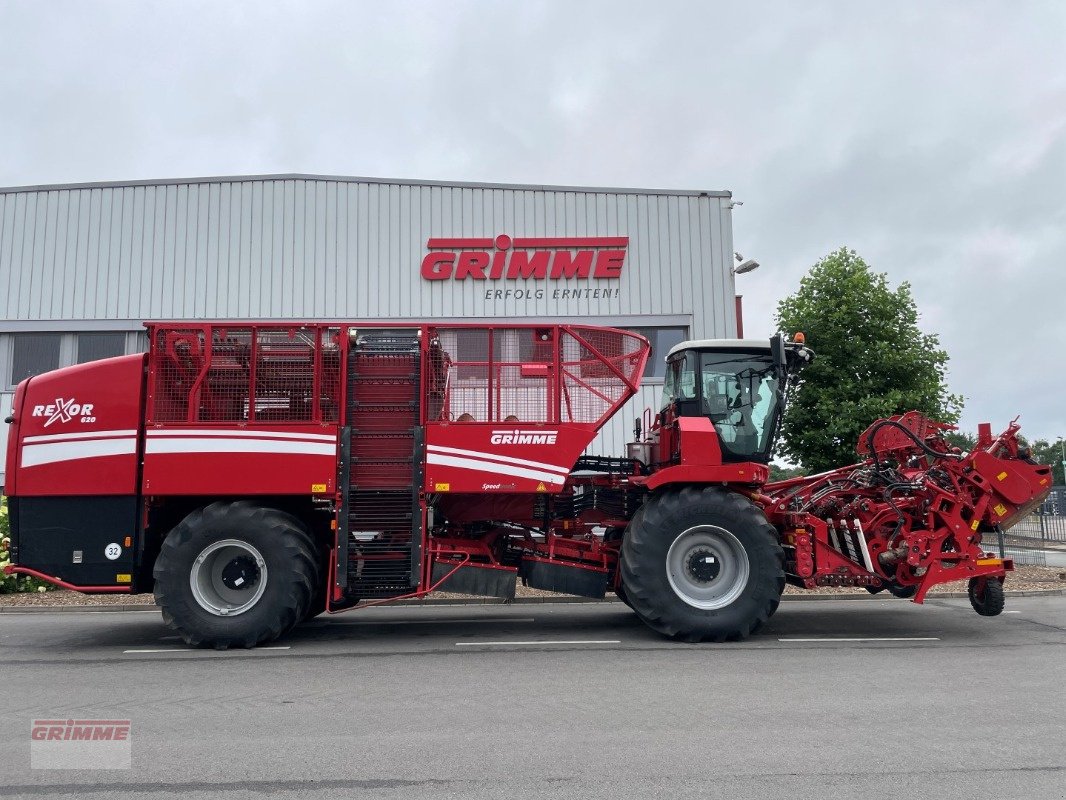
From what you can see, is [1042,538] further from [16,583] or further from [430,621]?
[16,583]

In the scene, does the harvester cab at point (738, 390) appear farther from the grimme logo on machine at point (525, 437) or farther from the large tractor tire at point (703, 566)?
the grimme logo on machine at point (525, 437)

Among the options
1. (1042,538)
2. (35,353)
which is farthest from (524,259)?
(1042,538)

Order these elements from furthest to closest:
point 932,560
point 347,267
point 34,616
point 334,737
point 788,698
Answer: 1. point 347,267
2. point 34,616
3. point 932,560
4. point 788,698
5. point 334,737

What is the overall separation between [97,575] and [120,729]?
3.51 meters

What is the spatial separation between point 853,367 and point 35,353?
55.4ft

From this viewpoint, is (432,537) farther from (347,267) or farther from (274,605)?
(347,267)

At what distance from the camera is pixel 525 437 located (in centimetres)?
879

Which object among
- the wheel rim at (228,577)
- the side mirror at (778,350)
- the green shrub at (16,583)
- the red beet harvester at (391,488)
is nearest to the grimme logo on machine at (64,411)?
the red beet harvester at (391,488)

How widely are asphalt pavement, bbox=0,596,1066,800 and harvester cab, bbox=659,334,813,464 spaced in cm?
218

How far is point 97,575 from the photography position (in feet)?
28.0

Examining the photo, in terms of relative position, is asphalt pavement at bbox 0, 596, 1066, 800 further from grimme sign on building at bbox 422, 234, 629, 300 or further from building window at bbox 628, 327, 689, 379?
grimme sign on building at bbox 422, 234, 629, 300

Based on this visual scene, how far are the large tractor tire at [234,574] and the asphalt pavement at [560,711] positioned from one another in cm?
33

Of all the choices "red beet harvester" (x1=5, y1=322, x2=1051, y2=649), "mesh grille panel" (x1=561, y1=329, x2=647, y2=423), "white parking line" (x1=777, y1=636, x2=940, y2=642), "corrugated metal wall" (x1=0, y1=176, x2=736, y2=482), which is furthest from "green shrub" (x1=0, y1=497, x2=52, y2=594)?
"white parking line" (x1=777, y1=636, x2=940, y2=642)

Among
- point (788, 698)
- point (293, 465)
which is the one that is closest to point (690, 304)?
point (293, 465)
